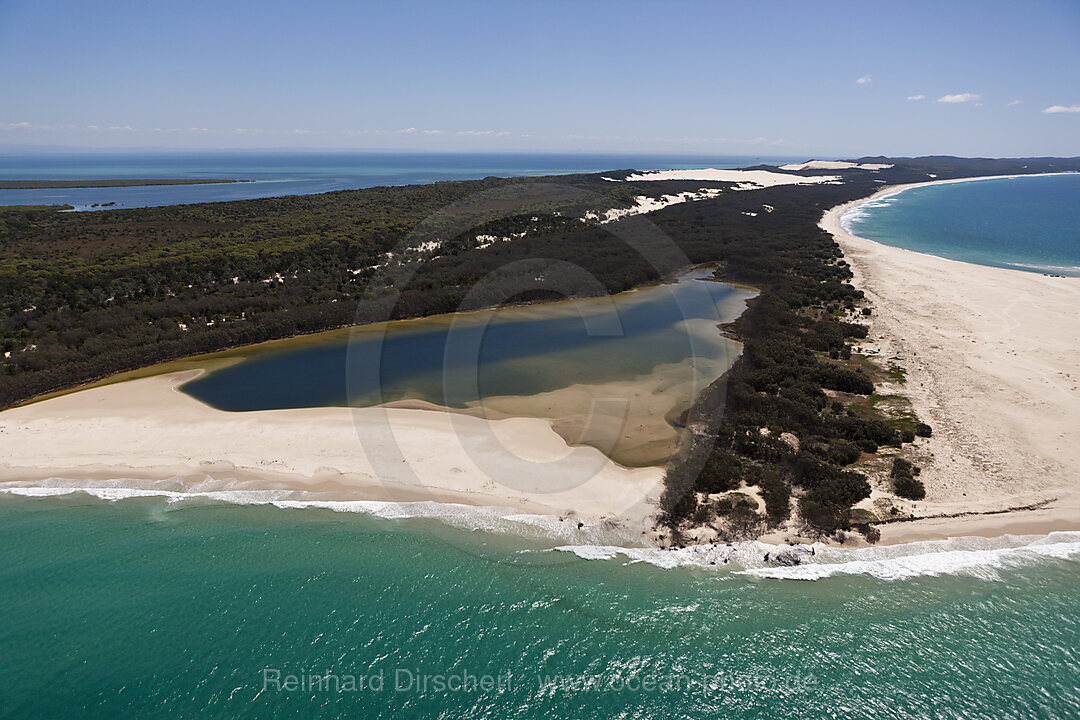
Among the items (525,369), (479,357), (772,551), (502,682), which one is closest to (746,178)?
(479,357)

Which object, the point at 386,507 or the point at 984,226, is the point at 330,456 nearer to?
the point at 386,507

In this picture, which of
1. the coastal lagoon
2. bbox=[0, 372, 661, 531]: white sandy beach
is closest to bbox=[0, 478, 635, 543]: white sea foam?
bbox=[0, 372, 661, 531]: white sandy beach

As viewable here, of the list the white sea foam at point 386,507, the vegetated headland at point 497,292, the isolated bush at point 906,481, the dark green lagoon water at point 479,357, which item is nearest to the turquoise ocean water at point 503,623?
the white sea foam at point 386,507

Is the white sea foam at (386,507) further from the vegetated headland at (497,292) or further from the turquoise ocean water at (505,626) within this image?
the vegetated headland at (497,292)

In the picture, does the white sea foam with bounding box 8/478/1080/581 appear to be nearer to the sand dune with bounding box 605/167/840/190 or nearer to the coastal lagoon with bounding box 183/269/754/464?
the coastal lagoon with bounding box 183/269/754/464

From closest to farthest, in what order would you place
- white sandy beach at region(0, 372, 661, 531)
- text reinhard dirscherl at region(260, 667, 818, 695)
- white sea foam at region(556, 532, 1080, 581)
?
text reinhard dirscherl at region(260, 667, 818, 695) < white sea foam at region(556, 532, 1080, 581) < white sandy beach at region(0, 372, 661, 531)

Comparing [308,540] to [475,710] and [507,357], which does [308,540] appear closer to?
[475,710]
